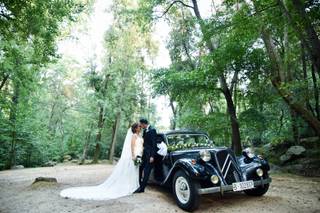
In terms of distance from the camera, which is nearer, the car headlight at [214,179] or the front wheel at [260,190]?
the car headlight at [214,179]

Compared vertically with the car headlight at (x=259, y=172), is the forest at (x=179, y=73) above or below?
above

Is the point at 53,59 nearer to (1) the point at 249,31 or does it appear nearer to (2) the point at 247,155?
(1) the point at 249,31

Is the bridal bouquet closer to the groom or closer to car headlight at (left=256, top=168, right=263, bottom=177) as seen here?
the groom

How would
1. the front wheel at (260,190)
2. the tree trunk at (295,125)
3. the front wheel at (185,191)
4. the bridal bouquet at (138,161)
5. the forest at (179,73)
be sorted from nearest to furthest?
the front wheel at (185,191)
the front wheel at (260,190)
the bridal bouquet at (138,161)
the forest at (179,73)
the tree trunk at (295,125)

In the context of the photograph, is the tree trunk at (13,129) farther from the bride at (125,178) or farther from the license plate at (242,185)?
the license plate at (242,185)

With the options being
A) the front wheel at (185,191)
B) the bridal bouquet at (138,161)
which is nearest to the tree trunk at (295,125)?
the bridal bouquet at (138,161)

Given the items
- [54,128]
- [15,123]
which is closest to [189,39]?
[15,123]

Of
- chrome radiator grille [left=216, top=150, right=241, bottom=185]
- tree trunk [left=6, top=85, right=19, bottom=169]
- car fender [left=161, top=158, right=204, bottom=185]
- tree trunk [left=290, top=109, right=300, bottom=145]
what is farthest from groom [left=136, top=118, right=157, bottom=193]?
tree trunk [left=6, top=85, right=19, bottom=169]

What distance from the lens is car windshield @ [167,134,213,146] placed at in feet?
24.5

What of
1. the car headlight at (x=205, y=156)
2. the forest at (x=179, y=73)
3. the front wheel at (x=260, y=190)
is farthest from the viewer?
the forest at (x=179, y=73)

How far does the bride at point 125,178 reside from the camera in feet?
23.0

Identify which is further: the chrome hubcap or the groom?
the groom

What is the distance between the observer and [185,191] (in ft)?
19.3

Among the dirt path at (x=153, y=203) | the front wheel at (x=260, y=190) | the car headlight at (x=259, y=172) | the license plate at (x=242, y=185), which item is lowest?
the dirt path at (x=153, y=203)
